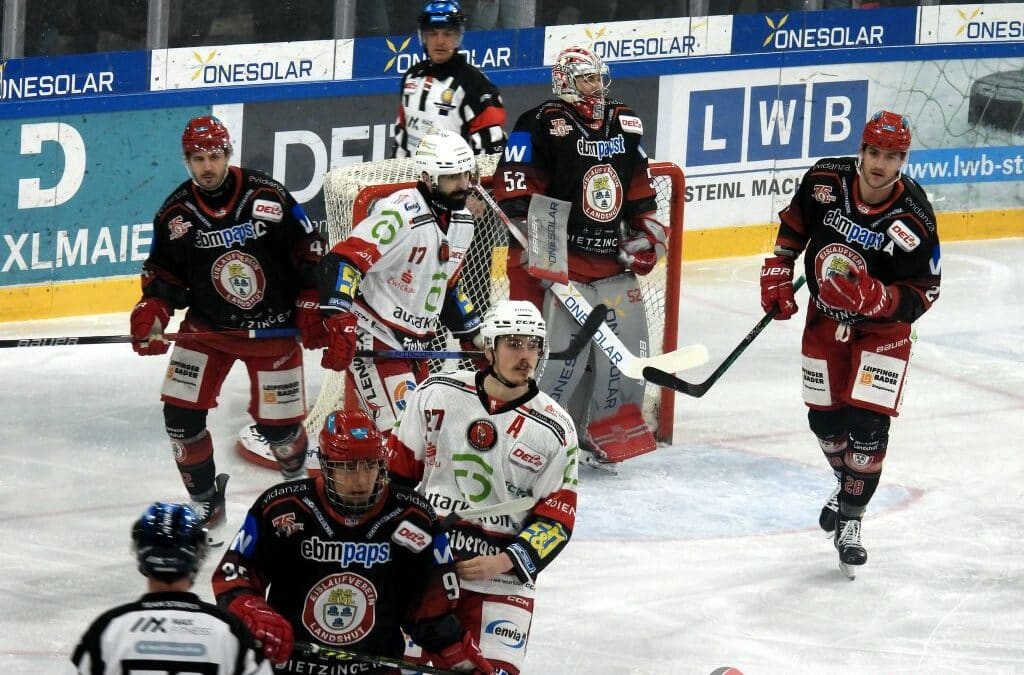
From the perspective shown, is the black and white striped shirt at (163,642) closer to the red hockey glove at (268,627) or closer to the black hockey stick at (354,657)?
the red hockey glove at (268,627)

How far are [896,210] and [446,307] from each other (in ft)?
4.63

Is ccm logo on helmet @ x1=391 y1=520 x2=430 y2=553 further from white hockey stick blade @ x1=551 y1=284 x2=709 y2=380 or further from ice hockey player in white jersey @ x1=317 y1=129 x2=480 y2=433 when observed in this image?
white hockey stick blade @ x1=551 y1=284 x2=709 y2=380

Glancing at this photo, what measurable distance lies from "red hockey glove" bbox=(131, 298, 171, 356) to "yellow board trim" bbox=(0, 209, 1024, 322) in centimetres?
292

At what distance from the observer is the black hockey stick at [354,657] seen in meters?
3.49

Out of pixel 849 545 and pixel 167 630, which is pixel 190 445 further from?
pixel 167 630

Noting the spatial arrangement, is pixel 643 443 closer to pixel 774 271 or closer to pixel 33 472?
pixel 774 271

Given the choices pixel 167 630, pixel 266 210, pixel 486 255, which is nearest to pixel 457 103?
pixel 486 255

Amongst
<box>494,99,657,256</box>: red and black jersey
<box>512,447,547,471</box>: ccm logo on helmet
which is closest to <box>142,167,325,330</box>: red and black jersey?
<box>494,99,657,256</box>: red and black jersey

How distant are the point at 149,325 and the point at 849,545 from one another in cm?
225

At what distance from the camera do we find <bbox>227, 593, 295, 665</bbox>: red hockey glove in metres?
3.30

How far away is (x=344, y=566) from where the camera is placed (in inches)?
139

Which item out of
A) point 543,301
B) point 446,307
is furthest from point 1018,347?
point 446,307

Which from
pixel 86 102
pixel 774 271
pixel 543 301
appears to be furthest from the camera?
pixel 86 102

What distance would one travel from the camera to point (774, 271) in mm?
5812
